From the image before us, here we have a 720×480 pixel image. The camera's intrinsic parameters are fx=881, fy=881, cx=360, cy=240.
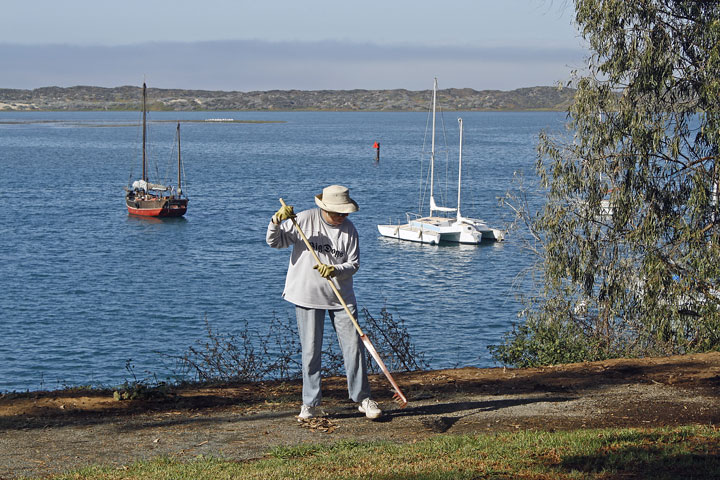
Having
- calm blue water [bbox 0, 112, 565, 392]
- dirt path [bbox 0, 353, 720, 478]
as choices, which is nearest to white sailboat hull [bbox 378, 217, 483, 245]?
calm blue water [bbox 0, 112, 565, 392]

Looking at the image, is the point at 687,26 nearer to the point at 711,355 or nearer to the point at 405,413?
the point at 711,355

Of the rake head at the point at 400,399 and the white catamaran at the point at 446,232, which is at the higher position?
the rake head at the point at 400,399

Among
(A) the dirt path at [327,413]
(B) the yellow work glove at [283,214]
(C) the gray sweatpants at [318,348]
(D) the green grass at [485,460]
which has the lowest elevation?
(A) the dirt path at [327,413]

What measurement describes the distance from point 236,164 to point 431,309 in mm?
75188

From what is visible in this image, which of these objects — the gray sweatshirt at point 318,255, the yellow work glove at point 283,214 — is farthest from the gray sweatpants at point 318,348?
the yellow work glove at point 283,214

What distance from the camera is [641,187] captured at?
1596cm

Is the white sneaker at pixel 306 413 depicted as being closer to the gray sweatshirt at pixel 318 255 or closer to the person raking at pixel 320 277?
the person raking at pixel 320 277

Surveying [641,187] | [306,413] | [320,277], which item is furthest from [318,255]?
[641,187]

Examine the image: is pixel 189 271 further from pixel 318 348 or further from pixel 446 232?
pixel 318 348

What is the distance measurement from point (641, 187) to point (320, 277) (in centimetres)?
1031

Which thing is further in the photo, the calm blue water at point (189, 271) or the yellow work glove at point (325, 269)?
the calm blue water at point (189, 271)

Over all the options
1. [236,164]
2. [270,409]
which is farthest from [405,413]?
[236,164]

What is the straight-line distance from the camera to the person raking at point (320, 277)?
7234 millimetres

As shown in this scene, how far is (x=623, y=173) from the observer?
1612cm
